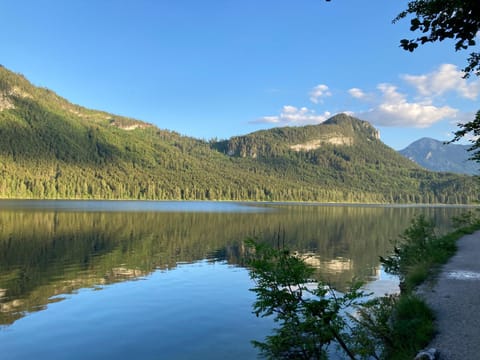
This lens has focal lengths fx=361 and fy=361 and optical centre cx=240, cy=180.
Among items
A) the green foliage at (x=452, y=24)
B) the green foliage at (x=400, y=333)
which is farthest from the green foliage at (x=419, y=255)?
the green foliage at (x=452, y=24)

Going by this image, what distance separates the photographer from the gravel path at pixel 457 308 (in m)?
11.4

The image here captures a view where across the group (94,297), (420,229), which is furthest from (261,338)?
(420,229)

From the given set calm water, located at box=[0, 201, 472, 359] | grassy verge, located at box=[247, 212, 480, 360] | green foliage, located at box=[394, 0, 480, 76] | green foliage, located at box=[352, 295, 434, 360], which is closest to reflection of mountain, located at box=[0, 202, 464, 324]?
calm water, located at box=[0, 201, 472, 359]

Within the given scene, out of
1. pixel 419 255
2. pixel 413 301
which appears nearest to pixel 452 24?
pixel 413 301

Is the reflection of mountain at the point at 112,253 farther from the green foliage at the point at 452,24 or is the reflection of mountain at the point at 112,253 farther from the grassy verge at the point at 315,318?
the green foliage at the point at 452,24

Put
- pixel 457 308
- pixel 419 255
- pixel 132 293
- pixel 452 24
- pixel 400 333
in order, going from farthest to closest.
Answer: pixel 419 255, pixel 132 293, pixel 457 308, pixel 400 333, pixel 452 24

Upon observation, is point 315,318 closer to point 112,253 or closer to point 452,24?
point 452,24

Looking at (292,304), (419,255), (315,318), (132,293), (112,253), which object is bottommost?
(132,293)

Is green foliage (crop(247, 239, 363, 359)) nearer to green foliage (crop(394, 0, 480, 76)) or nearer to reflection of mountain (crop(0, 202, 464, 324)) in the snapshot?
green foliage (crop(394, 0, 480, 76))

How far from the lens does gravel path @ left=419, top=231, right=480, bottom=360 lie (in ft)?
37.3

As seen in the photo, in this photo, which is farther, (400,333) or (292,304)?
(400,333)

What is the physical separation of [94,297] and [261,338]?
44.7 feet

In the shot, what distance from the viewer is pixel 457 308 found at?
1540cm

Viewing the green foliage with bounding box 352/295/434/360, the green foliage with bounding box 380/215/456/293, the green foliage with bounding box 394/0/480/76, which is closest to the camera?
the green foliage with bounding box 394/0/480/76
